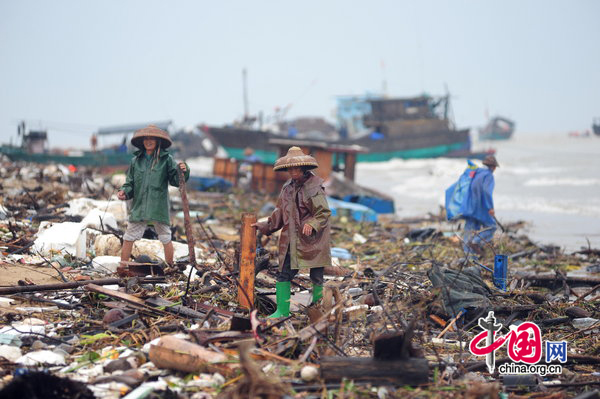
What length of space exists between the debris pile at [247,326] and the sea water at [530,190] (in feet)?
18.0

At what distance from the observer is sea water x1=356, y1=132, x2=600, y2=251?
14789 millimetres

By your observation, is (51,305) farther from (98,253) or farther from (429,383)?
(429,383)

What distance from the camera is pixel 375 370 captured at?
3.53 meters

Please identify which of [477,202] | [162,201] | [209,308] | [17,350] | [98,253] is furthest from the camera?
[477,202]

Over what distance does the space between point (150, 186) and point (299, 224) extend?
217cm

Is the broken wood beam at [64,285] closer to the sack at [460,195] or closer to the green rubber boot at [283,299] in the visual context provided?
the green rubber boot at [283,299]

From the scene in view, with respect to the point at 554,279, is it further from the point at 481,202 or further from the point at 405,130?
the point at 405,130

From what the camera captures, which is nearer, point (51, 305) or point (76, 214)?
point (51, 305)

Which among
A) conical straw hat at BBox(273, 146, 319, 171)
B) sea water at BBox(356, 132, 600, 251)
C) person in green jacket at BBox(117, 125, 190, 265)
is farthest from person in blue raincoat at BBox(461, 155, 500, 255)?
person in green jacket at BBox(117, 125, 190, 265)

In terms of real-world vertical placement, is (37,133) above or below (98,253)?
above

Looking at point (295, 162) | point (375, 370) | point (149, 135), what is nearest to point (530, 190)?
point (149, 135)

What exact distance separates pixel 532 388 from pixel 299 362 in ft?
5.49

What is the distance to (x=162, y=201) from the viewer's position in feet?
21.0

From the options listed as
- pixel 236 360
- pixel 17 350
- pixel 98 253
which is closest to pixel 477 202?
pixel 98 253
